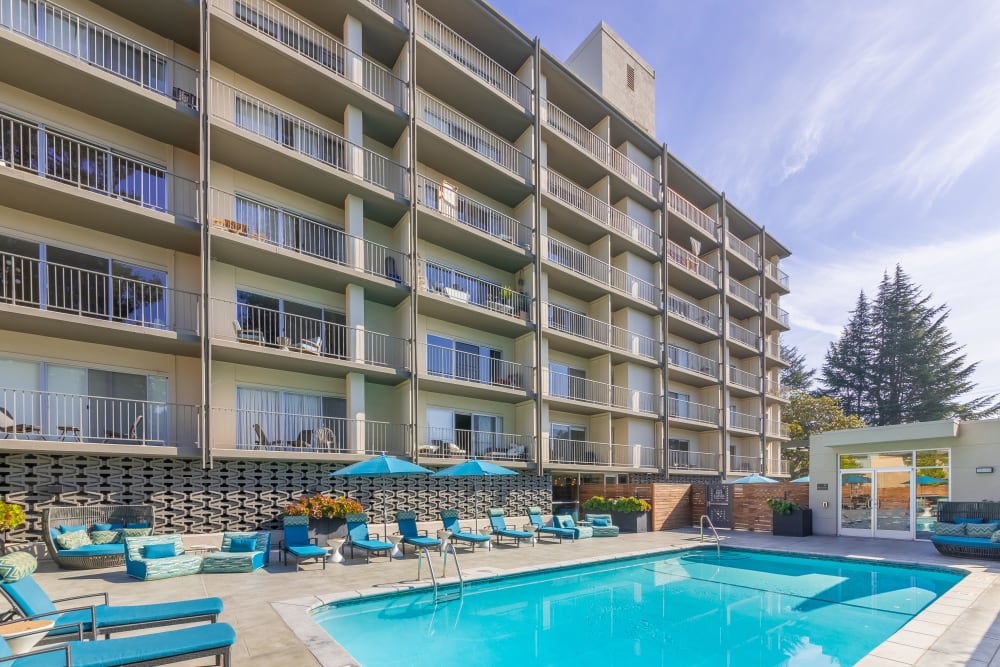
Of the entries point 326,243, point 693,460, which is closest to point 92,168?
point 326,243

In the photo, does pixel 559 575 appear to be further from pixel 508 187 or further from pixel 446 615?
pixel 508 187

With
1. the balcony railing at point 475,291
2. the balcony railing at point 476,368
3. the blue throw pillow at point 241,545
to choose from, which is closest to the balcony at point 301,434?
the blue throw pillow at point 241,545

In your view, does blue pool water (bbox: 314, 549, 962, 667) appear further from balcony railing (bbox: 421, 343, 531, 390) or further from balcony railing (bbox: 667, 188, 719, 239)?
balcony railing (bbox: 667, 188, 719, 239)

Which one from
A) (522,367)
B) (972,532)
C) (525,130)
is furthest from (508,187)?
(972,532)

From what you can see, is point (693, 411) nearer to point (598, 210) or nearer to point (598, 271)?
point (598, 271)

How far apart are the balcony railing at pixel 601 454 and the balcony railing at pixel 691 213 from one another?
448 inches

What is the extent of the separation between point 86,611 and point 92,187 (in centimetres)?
973

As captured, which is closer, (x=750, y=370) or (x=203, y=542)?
(x=203, y=542)

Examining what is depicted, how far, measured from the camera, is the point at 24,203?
417 inches

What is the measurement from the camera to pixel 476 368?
18.3m

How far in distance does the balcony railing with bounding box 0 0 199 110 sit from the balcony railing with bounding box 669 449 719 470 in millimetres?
→ 21809

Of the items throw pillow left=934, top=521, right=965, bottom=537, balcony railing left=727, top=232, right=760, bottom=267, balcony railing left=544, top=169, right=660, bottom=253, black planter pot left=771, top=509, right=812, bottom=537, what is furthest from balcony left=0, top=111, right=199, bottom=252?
balcony railing left=727, top=232, right=760, bottom=267

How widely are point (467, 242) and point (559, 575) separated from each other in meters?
10.5

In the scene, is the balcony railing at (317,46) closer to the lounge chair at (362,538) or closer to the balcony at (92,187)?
the balcony at (92,187)
